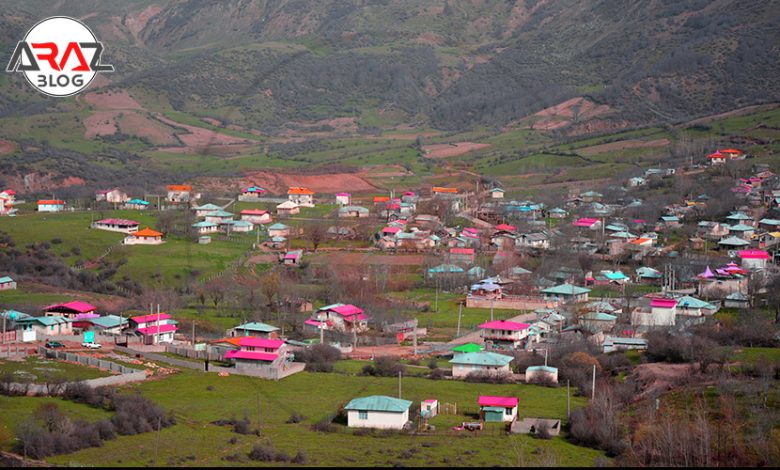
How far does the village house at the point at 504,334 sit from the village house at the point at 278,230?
57.4 feet

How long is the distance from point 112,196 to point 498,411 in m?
36.0

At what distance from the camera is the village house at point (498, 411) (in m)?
23.2

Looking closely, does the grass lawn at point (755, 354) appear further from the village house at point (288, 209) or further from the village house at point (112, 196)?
the village house at point (112, 196)

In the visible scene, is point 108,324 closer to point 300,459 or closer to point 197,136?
point 300,459

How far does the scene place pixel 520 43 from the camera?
106 meters

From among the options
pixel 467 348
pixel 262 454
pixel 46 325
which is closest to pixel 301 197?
pixel 46 325

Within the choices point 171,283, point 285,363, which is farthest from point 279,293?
point 285,363

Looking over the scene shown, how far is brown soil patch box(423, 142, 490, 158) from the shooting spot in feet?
244

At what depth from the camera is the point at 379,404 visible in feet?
75.0

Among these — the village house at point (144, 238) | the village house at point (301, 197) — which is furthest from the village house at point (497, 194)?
the village house at point (144, 238)

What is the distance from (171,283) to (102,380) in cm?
1481

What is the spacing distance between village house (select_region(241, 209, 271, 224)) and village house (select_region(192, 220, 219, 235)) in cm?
219

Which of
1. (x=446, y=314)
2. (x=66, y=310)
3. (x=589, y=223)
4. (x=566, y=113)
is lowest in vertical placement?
(x=446, y=314)

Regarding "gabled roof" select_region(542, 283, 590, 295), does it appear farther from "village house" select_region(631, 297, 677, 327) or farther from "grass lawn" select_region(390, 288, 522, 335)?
"village house" select_region(631, 297, 677, 327)
